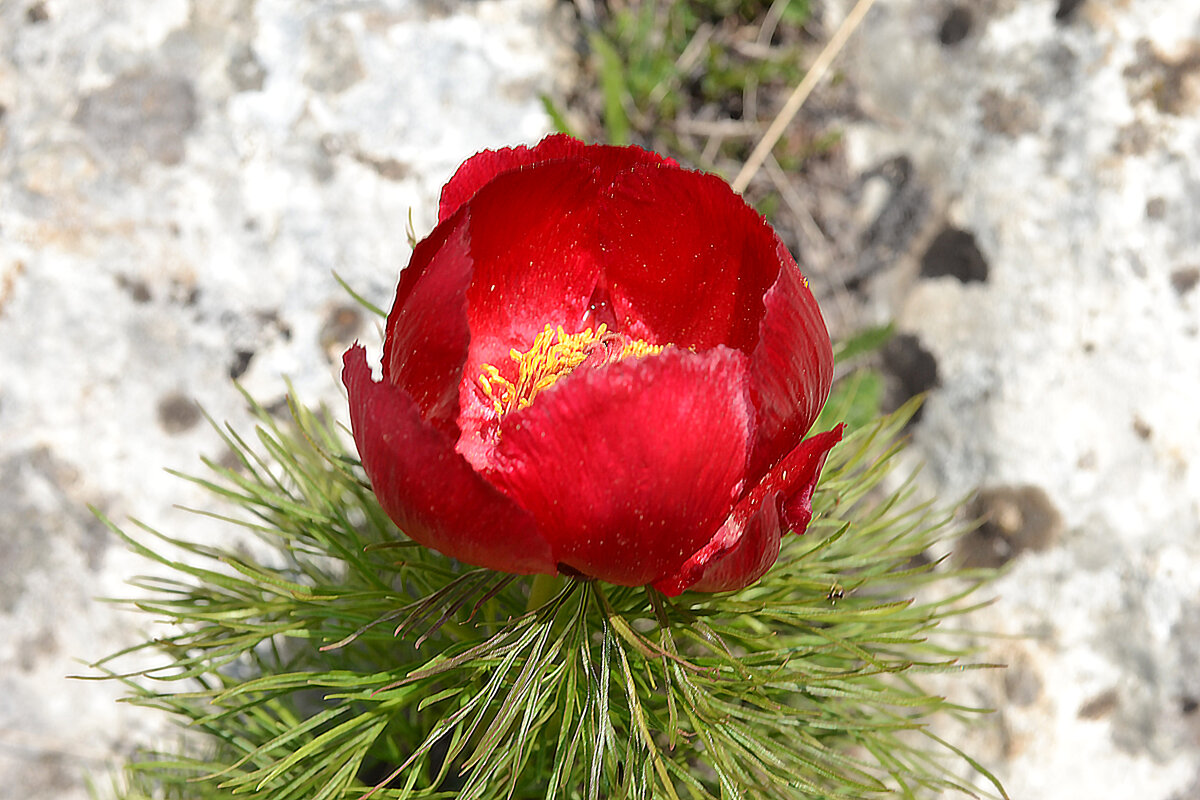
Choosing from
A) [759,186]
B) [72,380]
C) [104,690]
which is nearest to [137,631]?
[104,690]

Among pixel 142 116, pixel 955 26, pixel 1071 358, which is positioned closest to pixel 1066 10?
pixel 955 26

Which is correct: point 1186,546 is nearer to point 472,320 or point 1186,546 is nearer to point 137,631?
point 472,320

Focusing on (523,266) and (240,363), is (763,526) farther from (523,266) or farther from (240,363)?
(240,363)

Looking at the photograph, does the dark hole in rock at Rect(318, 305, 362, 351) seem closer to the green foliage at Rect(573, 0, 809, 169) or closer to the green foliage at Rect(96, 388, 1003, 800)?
the green foliage at Rect(96, 388, 1003, 800)

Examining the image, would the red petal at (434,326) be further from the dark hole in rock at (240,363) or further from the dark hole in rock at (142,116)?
the dark hole in rock at (142,116)

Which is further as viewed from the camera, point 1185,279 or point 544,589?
point 1185,279

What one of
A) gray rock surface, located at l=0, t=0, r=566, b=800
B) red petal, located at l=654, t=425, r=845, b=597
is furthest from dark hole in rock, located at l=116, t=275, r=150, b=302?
red petal, located at l=654, t=425, r=845, b=597

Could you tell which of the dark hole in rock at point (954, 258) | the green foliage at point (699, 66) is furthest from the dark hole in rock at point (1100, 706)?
the green foliage at point (699, 66)
